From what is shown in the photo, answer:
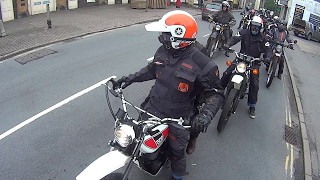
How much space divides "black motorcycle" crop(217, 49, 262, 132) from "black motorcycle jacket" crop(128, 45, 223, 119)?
7.15 ft

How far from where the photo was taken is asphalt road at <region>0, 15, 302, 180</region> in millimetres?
4781

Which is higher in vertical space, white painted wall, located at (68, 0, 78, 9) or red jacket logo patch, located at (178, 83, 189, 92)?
white painted wall, located at (68, 0, 78, 9)

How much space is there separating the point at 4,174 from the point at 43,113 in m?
2.01

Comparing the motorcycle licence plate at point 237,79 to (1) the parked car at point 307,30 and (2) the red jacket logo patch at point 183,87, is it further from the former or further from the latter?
(1) the parked car at point 307,30

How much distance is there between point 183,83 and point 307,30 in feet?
95.3

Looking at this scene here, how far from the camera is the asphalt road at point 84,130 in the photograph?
15.7 ft

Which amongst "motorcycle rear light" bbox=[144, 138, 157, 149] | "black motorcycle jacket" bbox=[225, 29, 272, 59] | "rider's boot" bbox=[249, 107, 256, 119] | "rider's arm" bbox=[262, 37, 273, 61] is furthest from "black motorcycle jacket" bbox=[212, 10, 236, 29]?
"motorcycle rear light" bbox=[144, 138, 157, 149]

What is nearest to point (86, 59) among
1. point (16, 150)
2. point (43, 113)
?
point (43, 113)

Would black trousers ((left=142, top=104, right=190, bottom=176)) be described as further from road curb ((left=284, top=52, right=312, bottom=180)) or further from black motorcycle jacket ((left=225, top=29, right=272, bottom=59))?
black motorcycle jacket ((left=225, top=29, right=272, bottom=59))

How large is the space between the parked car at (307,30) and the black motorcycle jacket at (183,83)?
93.1 feet

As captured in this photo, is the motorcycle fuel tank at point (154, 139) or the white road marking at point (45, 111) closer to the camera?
the motorcycle fuel tank at point (154, 139)

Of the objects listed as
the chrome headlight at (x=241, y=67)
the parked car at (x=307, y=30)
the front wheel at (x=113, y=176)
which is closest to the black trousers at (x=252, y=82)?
the chrome headlight at (x=241, y=67)

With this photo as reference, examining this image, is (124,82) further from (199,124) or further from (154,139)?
(199,124)

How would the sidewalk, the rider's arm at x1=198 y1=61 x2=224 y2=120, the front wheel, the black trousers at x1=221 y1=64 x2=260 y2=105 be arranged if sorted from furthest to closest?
the sidewalk, the black trousers at x1=221 y1=64 x2=260 y2=105, the rider's arm at x1=198 y1=61 x2=224 y2=120, the front wheel
